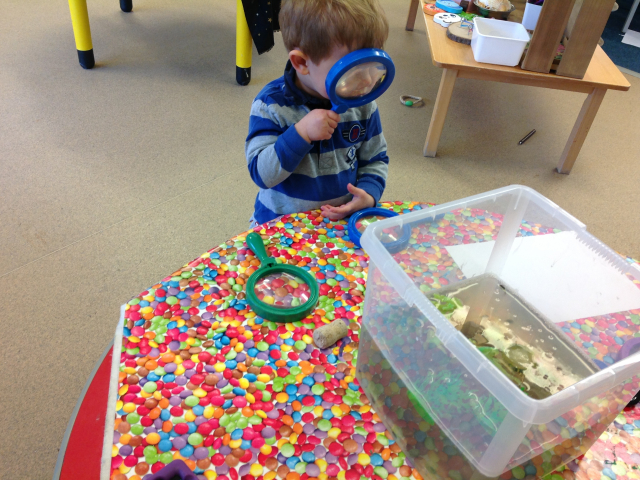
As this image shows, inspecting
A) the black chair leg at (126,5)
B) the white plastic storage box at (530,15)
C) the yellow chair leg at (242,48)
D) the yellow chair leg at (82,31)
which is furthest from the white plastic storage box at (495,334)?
the black chair leg at (126,5)

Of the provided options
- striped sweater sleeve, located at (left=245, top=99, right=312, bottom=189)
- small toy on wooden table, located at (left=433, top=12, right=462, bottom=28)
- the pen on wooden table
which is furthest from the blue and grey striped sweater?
the pen on wooden table

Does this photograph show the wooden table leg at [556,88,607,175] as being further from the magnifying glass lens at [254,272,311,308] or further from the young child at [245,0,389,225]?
the magnifying glass lens at [254,272,311,308]

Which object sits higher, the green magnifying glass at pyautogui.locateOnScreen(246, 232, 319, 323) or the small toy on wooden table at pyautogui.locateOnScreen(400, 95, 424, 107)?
the green magnifying glass at pyautogui.locateOnScreen(246, 232, 319, 323)

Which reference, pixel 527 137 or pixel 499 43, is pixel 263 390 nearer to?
pixel 499 43

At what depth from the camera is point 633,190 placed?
6.51 ft

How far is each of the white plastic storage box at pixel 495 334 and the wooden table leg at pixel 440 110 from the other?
134 centimetres

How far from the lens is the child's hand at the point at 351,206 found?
2.63 feet

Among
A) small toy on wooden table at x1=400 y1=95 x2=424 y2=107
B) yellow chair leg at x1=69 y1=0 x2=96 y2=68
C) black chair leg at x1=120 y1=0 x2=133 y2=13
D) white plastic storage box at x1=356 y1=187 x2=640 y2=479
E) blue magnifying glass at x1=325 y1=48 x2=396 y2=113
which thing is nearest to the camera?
white plastic storage box at x1=356 y1=187 x2=640 y2=479

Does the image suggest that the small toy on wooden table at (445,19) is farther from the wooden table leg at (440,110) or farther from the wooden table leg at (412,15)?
the wooden table leg at (412,15)

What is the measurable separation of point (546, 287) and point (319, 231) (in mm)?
327

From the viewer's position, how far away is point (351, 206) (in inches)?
31.9

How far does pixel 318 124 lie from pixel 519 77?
4.35 ft

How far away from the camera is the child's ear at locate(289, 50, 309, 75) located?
0.74 m

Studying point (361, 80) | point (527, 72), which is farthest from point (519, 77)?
point (361, 80)
